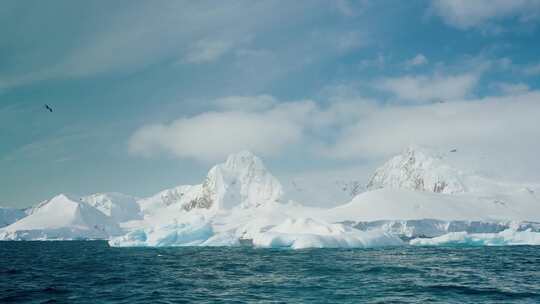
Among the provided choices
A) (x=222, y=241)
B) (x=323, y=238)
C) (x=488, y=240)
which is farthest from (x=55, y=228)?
(x=488, y=240)

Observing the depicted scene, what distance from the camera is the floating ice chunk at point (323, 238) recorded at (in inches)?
2805

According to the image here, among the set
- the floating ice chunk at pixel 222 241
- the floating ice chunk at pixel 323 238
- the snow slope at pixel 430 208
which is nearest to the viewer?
the floating ice chunk at pixel 323 238

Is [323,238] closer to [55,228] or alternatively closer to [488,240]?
[488,240]

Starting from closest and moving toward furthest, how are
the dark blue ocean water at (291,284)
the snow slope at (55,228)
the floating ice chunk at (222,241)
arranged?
the dark blue ocean water at (291,284)
the floating ice chunk at (222,241)
the snow slope at (55,228)

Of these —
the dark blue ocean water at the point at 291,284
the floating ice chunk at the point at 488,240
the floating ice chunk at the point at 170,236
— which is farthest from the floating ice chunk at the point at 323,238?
the dark blue ocean water at the point at 291,284

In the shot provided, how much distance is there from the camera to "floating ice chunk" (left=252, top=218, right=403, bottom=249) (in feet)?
234

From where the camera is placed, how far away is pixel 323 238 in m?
72.1

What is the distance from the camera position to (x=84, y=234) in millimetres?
193125

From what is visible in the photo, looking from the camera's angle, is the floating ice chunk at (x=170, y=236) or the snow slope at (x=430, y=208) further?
the snow slope at (x=430, y=208)

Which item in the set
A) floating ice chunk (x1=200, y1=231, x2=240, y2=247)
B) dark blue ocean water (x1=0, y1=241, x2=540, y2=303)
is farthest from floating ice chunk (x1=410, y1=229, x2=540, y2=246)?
dark blue ocean water (x1=0, y1=241, x2=540, y2=303)

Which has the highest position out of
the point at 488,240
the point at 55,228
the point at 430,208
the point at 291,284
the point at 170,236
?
the point at 430,208

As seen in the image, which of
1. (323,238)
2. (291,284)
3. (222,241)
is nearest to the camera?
(291,284)

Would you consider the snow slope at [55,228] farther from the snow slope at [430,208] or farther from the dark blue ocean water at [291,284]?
the dark blue ocean water at [291,284]

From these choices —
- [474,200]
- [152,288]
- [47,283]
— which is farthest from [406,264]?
[474,200]
